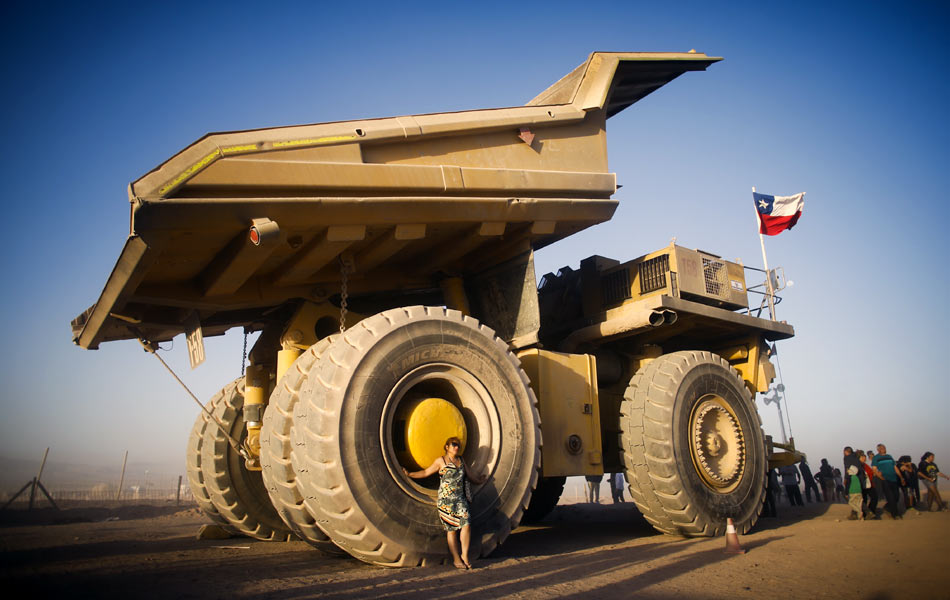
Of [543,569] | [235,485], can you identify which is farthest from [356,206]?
[235,485]

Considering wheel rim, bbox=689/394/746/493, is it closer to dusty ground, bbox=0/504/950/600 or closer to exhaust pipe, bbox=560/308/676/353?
dusty ground, bbox=0/504/950/600

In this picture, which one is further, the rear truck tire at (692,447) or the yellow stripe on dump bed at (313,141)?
the rear truck tire at (692,447)

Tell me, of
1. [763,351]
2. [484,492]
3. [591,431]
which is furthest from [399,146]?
[763,351]

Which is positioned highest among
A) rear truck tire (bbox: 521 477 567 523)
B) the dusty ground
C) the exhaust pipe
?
the exhaust pipe

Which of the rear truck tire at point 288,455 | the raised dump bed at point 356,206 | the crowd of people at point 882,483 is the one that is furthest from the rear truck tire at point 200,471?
the crowd of people at point 882,483

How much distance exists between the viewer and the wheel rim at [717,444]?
7441 millimetres

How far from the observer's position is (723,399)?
8.05 m

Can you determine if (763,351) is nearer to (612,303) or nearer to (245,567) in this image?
(612,303)

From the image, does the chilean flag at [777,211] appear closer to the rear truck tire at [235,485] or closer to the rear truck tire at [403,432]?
the rear truck tire at [403,432]

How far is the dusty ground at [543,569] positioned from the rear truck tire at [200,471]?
0.45 metres

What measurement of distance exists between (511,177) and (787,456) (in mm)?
6426

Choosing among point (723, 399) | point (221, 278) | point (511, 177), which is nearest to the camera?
point (221, 278)

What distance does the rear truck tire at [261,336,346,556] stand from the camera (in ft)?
17.1

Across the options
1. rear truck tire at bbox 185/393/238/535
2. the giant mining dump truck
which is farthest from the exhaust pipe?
rear truck tire at bbox 185/393/238/535
